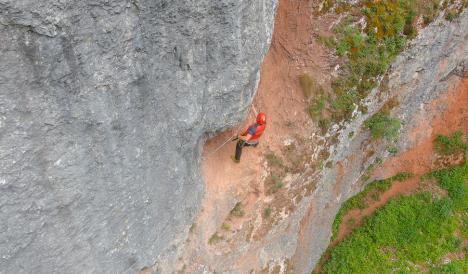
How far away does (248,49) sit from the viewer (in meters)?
8.76

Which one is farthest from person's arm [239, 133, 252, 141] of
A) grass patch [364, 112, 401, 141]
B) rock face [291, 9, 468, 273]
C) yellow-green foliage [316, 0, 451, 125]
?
grass patch [364, 112, 401, 141]

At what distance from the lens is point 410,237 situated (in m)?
17.1

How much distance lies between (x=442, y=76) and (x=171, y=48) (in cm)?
1342

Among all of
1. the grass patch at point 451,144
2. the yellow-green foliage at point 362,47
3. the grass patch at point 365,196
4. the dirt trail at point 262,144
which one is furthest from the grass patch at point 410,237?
the yellow-green foliage at point 362,47

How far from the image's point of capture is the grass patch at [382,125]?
14.4 m

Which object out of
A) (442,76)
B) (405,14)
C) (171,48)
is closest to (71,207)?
(171,48)

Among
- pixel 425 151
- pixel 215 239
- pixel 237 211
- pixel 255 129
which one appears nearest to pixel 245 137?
pixel 255 129

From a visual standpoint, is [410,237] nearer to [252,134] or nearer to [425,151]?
[425,151]

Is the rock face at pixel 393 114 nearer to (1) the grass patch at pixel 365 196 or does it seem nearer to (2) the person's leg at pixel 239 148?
(1) the grass patch at pixel 365 196

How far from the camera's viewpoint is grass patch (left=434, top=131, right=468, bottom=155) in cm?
1838

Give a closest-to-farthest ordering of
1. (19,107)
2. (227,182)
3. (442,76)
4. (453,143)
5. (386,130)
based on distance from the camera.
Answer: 1. (19,107)
2. (227,182)
3. (386,130)
4. (442,76)
5. (453,143)

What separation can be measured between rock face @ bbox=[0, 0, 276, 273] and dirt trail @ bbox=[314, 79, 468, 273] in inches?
415

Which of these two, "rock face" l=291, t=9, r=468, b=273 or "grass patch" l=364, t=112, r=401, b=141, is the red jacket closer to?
"rock face" l=291, t=9, r=468, b=273

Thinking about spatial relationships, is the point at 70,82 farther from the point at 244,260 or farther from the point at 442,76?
the point at 442,76
